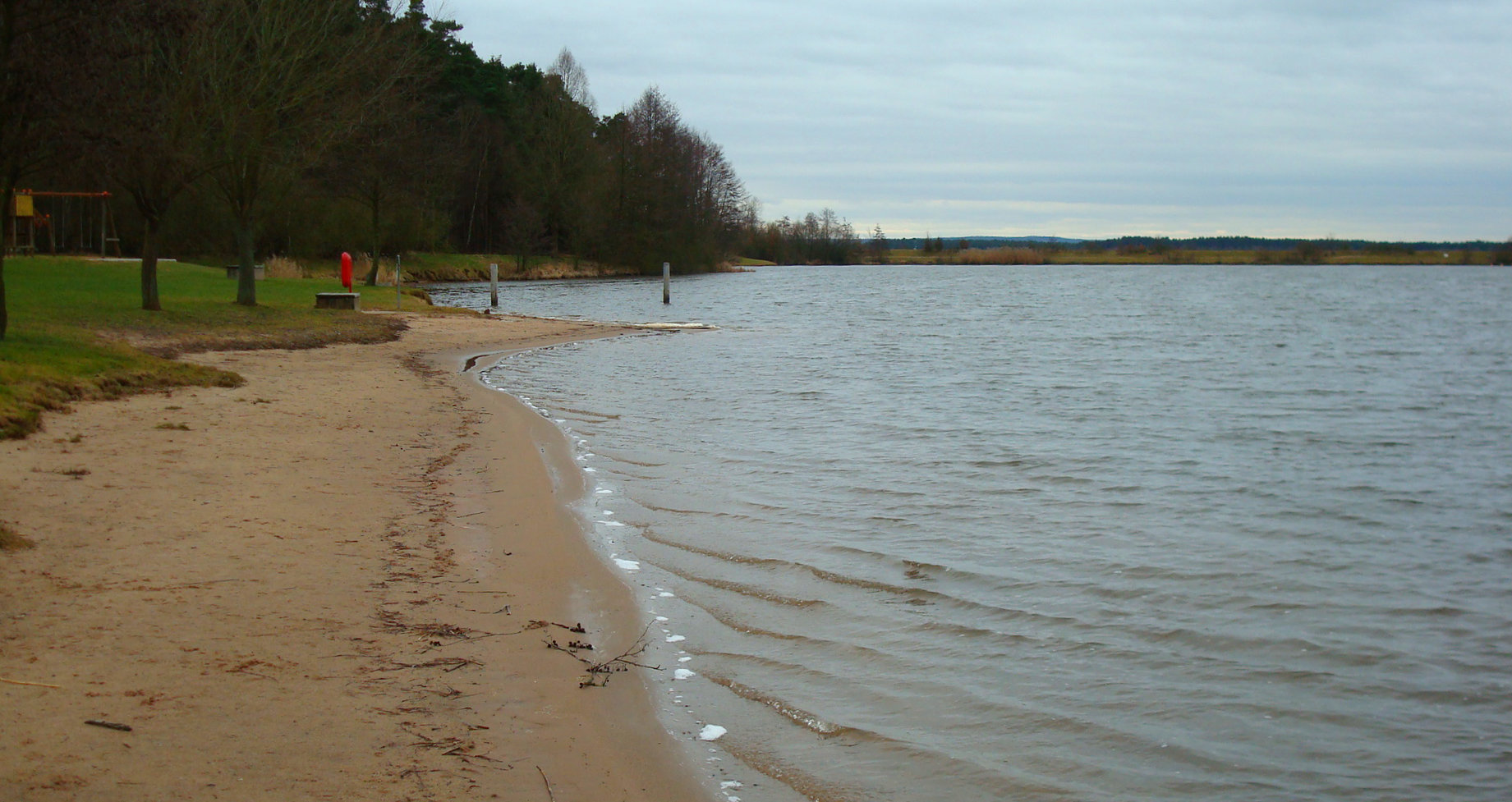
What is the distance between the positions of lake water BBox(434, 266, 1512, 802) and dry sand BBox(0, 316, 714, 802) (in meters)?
0.58

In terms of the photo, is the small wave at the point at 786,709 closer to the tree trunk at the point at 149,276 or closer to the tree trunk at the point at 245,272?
the tree trunk at the point at 149,276

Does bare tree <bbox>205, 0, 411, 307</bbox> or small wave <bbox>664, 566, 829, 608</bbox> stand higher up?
bare tree <bbox>205, 0, 411, 307</bbox>

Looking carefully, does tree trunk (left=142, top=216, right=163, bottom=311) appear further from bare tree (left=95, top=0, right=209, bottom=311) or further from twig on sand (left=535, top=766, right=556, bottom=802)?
twig on sand (left=535, top=766, right=556, bottom=802)

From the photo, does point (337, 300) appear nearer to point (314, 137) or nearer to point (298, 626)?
point (314, 137)

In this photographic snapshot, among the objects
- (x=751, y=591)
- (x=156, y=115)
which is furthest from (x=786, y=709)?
(x=156, y=115)

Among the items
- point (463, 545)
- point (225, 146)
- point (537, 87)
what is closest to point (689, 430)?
point (463, 545)

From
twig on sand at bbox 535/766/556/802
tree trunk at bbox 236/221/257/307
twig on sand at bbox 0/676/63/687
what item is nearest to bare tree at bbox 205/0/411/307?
tree trunk at bbox 236/221/257/307

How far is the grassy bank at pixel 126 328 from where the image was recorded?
10.8 meters

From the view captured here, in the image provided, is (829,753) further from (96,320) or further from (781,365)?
(781,365)

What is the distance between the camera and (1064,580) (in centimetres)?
763

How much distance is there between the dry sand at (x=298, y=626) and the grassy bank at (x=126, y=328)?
74cm

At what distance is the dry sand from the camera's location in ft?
13.5

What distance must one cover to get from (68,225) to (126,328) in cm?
2587

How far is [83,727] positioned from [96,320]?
15.8 metres
